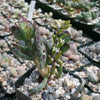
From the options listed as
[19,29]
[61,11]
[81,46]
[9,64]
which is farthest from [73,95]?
[61,11]

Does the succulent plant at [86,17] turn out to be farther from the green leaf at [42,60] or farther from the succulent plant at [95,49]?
the green leaf at [42,60]

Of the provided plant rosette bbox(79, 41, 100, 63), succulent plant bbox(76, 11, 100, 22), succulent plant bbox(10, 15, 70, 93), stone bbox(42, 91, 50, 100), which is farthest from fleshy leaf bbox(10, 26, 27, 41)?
Result: succulent plant bbox(76, 11, 100, 22)

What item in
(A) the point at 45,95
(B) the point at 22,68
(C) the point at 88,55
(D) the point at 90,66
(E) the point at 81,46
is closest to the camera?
(A) the point at 45,95

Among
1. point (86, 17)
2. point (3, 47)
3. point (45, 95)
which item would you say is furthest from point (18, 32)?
point (86, 17)

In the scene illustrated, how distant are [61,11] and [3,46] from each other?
0.94 m

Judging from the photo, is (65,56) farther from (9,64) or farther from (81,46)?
(9,64)

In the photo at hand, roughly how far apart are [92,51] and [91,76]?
1.24 ft

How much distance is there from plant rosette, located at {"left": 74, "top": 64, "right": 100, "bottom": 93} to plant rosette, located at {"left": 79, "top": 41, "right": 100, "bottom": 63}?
0.11m

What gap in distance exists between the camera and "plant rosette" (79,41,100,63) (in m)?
1.49

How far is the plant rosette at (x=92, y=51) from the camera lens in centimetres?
149

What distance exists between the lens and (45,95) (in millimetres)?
956

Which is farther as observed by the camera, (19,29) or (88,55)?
(88,55)

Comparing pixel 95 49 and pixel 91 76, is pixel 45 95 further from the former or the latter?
pixel 95 49

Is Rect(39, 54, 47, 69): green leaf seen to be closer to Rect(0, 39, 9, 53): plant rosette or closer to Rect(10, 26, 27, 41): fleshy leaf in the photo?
Rect(10, 26, 27, 41): fleshy leaf
